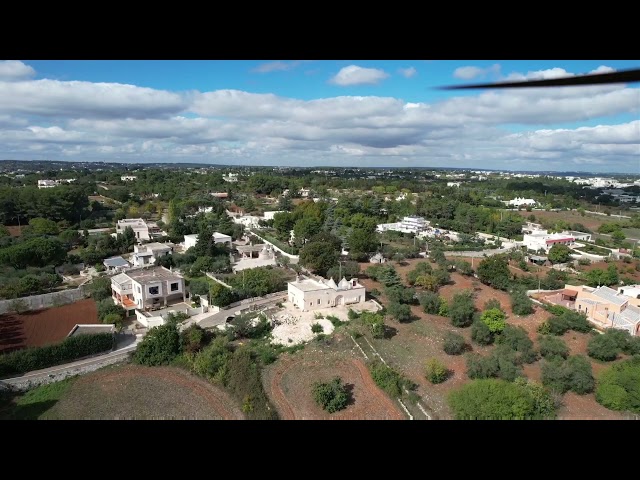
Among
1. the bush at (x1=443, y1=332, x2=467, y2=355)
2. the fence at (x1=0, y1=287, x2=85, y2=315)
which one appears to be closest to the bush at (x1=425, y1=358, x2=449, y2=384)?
the bush at (x1=443, y1=332, x2=467, y2=355)

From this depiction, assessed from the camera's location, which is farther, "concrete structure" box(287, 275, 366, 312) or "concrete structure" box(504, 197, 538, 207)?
"concrete structure" box(504, 197, 538, 207)

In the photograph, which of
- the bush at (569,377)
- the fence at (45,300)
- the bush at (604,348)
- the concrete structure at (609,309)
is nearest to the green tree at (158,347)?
the fence at (45,300)

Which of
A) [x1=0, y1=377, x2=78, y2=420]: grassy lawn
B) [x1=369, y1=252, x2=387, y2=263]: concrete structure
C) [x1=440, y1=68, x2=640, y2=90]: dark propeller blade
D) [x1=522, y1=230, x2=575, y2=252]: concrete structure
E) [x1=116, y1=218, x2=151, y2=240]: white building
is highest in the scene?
[x1=440, y1=68, x2=640, y2=90]: dark propeller blade

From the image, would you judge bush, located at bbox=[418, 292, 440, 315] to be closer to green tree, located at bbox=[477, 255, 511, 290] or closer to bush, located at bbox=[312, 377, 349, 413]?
green tree, located at bbox=[477, 255, 511, 290]

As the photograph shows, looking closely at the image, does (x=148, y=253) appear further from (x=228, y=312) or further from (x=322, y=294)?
(x=322, y=294)
